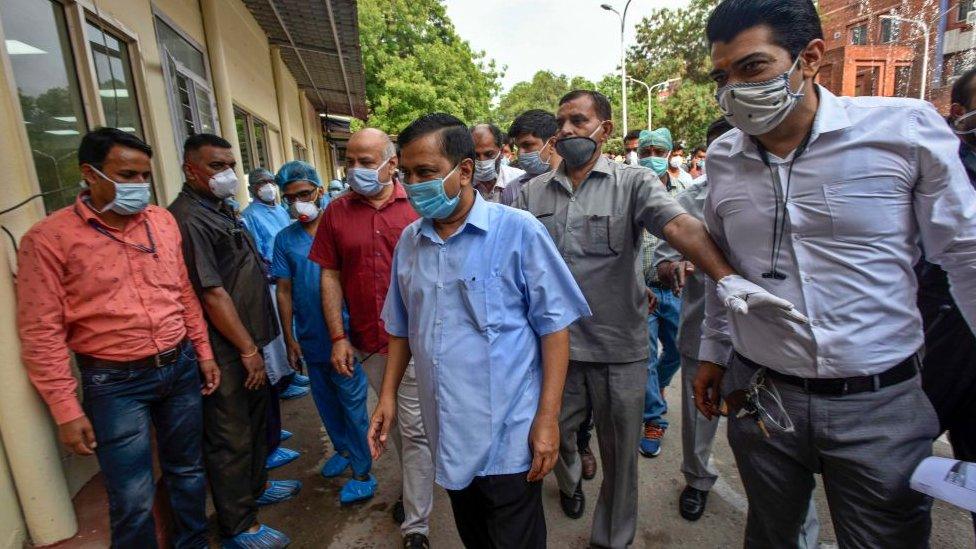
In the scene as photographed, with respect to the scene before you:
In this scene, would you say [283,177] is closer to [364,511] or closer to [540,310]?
[364,511]

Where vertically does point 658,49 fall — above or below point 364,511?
above

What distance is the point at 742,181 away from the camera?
155 cm

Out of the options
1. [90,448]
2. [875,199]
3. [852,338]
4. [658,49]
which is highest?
[658,49]

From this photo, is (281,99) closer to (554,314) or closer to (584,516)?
(584,516)

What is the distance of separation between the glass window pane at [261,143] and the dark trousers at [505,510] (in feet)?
26.0

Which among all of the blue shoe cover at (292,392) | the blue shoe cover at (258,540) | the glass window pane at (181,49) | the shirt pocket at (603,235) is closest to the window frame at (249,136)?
the glass window pane at (181,49)

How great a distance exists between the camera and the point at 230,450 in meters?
2.55

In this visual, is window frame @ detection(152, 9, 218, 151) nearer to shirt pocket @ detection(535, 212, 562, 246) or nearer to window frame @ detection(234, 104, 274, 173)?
window frame @ detection(234, 104, 274, 173)

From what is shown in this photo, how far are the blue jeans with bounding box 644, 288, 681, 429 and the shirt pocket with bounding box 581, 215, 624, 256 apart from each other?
1.29 metres

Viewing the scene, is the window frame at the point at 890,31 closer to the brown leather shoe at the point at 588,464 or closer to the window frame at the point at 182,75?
the window frame at the point at 182,75

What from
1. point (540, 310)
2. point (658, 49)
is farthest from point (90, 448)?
point (658, 49)

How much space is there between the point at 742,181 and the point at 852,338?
541 mm

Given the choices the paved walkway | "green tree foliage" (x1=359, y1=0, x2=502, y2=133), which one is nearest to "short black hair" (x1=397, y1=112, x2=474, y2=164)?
the paved walkway

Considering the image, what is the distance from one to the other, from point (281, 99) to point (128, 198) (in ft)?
29.2
